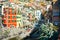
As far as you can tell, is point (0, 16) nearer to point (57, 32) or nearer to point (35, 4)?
point (35, 4)

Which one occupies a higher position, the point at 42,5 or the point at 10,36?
the point at 42,5

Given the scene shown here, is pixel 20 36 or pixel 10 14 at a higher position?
pixel 10 14

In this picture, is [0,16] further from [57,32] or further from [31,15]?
[57,32]

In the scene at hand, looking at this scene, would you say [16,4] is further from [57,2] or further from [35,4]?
[57,2]

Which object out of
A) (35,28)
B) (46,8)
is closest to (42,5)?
(46,8)

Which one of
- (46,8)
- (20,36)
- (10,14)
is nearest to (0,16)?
(10,14)

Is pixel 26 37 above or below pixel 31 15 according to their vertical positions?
below

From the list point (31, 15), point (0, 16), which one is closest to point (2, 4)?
point (0, 16)
